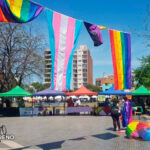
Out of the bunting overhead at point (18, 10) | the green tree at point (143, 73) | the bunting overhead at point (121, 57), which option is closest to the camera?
the bunting overhead at point (18, 10)

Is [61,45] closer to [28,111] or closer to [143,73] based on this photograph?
[28,111]

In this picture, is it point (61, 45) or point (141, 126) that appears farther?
point (141, 126)

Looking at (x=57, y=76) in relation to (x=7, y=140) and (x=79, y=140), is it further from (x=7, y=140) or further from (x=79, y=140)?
(x=7, y=140)

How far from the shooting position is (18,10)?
23.8ft

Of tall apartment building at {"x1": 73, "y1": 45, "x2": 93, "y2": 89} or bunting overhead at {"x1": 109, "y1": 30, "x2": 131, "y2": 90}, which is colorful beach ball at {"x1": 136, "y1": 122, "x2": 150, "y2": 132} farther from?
tall apartment building at {"x1": 73, "y1": 45, "x2": 93, "y2": 89}

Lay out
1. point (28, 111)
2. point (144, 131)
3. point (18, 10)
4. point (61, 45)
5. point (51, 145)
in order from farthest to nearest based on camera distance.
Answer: point (28, 111)
point (144, 131)
point (51, 145)
point (61, 45)
point (18, 10)

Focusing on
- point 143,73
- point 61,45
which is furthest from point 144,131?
point 143,73

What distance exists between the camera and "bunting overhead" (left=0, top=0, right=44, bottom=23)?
7137 mm

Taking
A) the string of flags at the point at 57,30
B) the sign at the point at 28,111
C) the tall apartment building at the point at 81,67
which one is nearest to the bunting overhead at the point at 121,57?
the string of flags at the point at 57,30

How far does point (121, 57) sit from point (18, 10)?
4267mm

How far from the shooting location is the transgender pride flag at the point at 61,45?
7199 mm

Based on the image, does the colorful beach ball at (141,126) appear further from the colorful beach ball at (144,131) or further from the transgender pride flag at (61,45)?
the transgender pride flag at (61,45)

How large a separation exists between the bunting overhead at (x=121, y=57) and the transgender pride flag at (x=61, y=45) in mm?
1981

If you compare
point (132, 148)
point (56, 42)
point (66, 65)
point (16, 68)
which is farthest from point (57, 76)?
point (16, 68)
